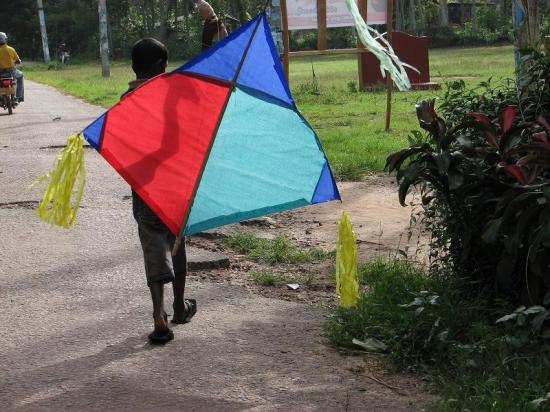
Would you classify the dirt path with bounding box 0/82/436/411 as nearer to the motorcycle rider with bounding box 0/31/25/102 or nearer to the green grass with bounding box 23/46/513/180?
the green grass with bounding box 23/46/513/180

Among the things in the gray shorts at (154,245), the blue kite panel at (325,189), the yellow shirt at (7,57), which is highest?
the yellow shirt at (7,57)

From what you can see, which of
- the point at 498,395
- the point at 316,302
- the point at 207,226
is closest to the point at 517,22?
the point at 316,302

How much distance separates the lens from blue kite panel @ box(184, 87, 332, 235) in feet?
15.8

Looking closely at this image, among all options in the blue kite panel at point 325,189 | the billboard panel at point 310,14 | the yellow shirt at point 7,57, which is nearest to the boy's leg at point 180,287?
the blue kite panel at point 325,189

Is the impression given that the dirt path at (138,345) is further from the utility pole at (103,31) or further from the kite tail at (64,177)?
the utility pole at (103,31)

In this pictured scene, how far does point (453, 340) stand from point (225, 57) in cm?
182

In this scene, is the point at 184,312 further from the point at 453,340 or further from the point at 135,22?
the point at 135,22

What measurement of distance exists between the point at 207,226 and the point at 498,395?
1.75 m

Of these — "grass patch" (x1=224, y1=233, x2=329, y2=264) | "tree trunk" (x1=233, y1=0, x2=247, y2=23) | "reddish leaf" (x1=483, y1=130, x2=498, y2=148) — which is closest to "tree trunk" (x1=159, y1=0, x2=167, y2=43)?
"tree trunk" (x1=233, y1=0, x2=247, y2=23)

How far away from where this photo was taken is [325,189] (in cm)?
518

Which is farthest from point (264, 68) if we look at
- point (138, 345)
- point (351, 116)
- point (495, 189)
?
point (351, 116)

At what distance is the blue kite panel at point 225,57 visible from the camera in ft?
15.7

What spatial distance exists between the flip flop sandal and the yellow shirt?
48.7ft

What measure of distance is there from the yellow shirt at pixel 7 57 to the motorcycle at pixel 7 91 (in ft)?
0.96
